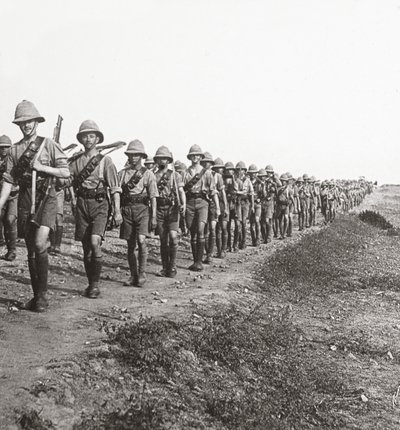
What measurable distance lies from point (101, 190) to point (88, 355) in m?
2.81

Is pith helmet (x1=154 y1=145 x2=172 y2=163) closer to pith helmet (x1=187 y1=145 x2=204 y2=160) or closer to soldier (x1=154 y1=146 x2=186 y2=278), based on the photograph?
soldier (x1=154 y1=146 x2=186 y2=278)

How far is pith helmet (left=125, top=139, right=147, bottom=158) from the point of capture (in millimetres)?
8359

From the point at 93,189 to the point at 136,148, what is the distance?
154 cm

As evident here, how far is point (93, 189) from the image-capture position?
23.3 ft

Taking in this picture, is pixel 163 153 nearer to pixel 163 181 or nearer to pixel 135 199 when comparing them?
pixel 163 181

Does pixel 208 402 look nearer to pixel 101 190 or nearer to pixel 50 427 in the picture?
pixel 50 427

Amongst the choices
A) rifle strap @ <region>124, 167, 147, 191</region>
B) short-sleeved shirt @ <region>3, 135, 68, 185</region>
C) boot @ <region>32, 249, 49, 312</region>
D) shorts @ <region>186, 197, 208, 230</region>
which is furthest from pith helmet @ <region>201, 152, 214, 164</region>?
boot @ <region>32, 249, 49, 312</region>

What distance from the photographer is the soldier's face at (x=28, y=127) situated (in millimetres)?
5980

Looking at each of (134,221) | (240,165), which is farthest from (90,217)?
(240,165)

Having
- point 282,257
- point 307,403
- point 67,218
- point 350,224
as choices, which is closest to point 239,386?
point 307,403

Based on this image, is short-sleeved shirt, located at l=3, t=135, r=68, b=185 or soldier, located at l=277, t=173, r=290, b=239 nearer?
short-sleeved shirt, located at l=3, t=135, r=68, b=185

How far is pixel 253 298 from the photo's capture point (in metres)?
8.87

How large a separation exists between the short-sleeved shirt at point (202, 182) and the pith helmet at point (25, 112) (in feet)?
16.5

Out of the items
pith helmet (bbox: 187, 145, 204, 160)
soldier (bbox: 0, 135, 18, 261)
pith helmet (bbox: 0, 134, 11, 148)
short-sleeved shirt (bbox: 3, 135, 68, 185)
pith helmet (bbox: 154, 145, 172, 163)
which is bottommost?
soldier (bbox: 0, 135, 18, 261)
